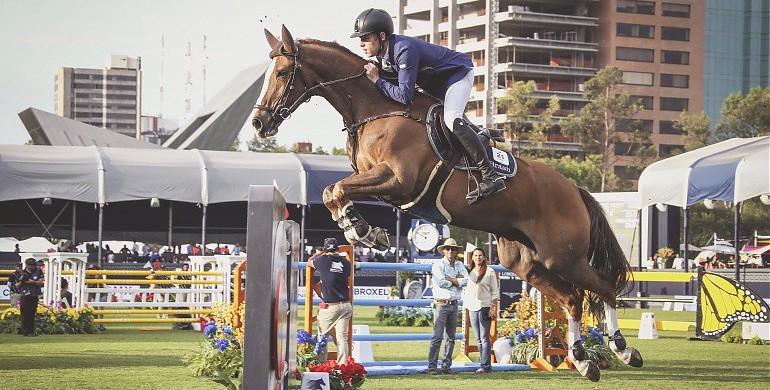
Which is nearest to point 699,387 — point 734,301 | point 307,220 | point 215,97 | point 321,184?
point 734,301

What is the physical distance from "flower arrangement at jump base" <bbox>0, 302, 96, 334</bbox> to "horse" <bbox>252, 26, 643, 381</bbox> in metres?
14.7

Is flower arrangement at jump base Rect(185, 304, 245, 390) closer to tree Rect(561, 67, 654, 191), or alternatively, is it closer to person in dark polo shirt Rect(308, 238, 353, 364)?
person in dark polo shirt Rect(308, 238, 353, 364)

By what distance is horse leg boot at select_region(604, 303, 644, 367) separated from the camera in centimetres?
1023

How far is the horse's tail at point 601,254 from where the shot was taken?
10281 mm

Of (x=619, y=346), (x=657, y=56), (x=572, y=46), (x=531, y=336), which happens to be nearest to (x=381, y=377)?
(x=531, y=336)

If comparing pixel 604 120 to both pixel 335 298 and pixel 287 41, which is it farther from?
pixel 287 41

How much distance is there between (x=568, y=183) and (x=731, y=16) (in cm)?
10943

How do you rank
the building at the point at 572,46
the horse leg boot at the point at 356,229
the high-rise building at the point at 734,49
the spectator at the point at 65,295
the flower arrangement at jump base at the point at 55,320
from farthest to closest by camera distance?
the high-rise building at the point at 734,49, the building at the point at 572,46, the spectator at the point at 65,295, the flower arrangement at jump base at the point at 55,320, the horse leg boot at the point at 356,229

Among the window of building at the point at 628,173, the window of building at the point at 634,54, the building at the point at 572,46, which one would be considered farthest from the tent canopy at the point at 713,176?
the window of building at the point at 634,54

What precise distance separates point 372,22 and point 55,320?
628 inches

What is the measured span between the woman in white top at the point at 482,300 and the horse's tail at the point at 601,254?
4985mm

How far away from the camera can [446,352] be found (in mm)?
14883

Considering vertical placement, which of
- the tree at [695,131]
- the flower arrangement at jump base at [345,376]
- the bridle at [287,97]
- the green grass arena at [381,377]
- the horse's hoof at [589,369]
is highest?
the tree at [695,131]

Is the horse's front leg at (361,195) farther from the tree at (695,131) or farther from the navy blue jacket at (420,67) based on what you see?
the tree at (695,131)
